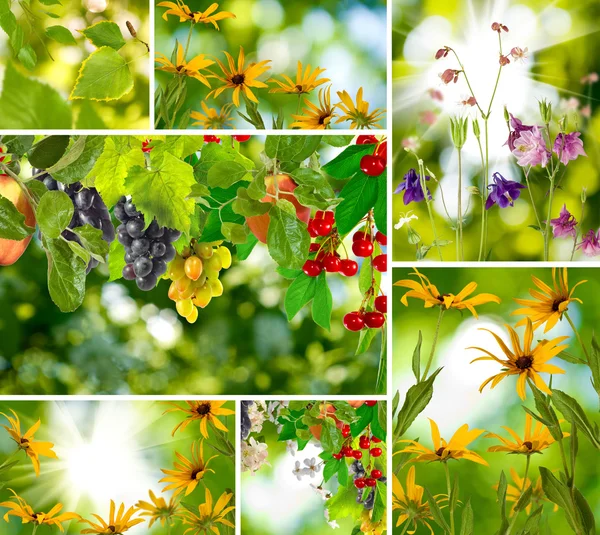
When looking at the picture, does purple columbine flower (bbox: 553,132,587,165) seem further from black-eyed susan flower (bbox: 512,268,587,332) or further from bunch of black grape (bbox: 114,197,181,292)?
bunch of black grape (bbox: 114,197,181,292)

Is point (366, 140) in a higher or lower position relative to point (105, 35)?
lower

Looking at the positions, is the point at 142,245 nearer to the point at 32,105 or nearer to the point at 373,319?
the point at 32,105

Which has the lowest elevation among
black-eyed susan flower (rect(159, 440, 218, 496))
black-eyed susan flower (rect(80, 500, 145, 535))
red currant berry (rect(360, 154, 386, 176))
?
black-eyed susan flower (rect(80, 500, 145, 535))

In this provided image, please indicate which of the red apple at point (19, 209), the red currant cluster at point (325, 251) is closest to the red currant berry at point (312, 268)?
the red currant cluster at point (325, 251)

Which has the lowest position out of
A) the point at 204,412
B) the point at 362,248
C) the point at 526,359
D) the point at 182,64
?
the point at 204,412

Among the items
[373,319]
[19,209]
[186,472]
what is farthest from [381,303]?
[19,209]

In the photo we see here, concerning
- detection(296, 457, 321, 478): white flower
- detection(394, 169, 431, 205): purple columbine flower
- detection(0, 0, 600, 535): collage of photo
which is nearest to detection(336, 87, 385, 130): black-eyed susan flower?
detection(0, 0, 600, 535): collage of photo
